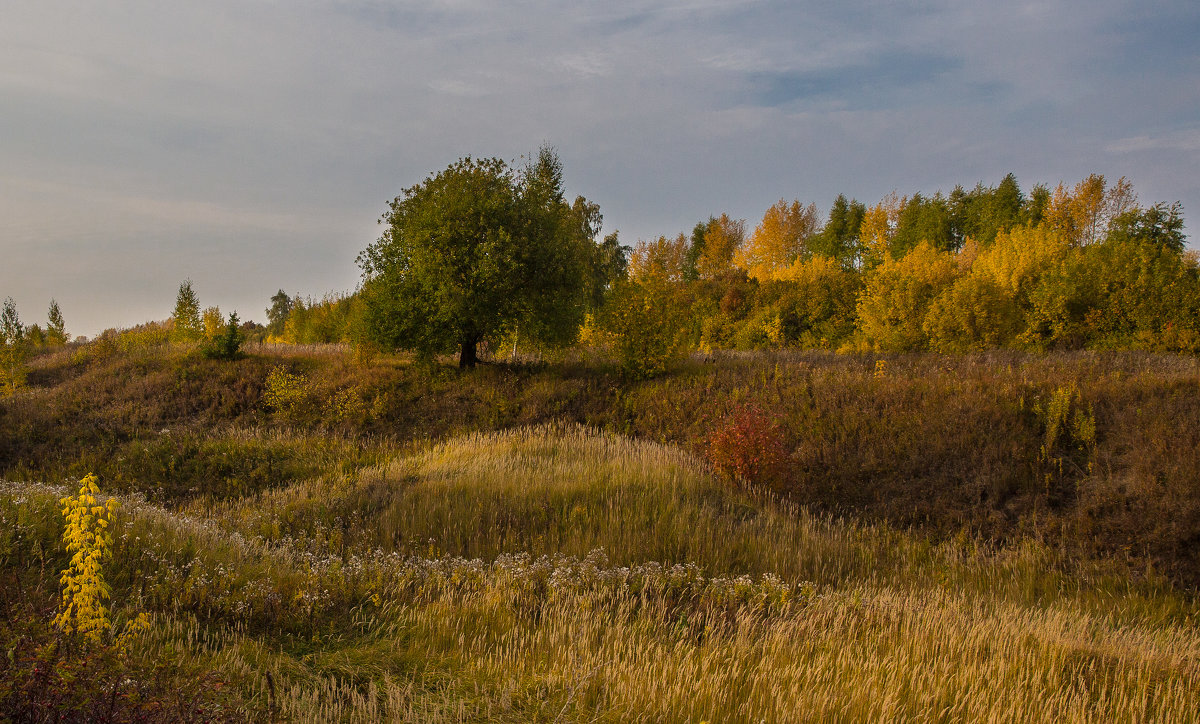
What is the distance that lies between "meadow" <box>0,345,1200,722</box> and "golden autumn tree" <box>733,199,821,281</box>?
123 feet

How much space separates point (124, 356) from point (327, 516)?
2374 centimetres

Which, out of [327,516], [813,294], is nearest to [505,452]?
[327,516]

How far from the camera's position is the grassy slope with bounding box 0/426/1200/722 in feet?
13.6

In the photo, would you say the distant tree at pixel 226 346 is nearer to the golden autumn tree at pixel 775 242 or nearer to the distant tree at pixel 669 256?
the distant tree at pixel 669 256

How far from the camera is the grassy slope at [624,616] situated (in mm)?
4160

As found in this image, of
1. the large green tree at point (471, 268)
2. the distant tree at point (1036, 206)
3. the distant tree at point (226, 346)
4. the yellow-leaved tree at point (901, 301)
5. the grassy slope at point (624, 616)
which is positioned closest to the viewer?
→ the grassy slope at point (624, 616)

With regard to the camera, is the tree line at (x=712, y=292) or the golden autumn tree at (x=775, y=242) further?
the golden autumn tree at (x=775, y=242)

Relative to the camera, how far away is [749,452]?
1405 cm

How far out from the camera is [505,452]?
15742 millimetres

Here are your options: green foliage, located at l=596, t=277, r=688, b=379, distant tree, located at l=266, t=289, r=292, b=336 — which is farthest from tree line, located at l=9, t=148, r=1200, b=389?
distant tree, located at l=266, t=289, r=292, b=336

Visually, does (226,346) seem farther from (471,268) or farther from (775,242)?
(775,242)

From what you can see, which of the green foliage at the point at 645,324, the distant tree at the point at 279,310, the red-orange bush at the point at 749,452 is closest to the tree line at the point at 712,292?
the green foliage at the point at 645,324

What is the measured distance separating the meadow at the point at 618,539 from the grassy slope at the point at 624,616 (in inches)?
1.9

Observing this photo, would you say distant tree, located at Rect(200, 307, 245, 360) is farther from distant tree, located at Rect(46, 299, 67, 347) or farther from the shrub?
distant tree, located at Rect(46, 299, 67, 347)
